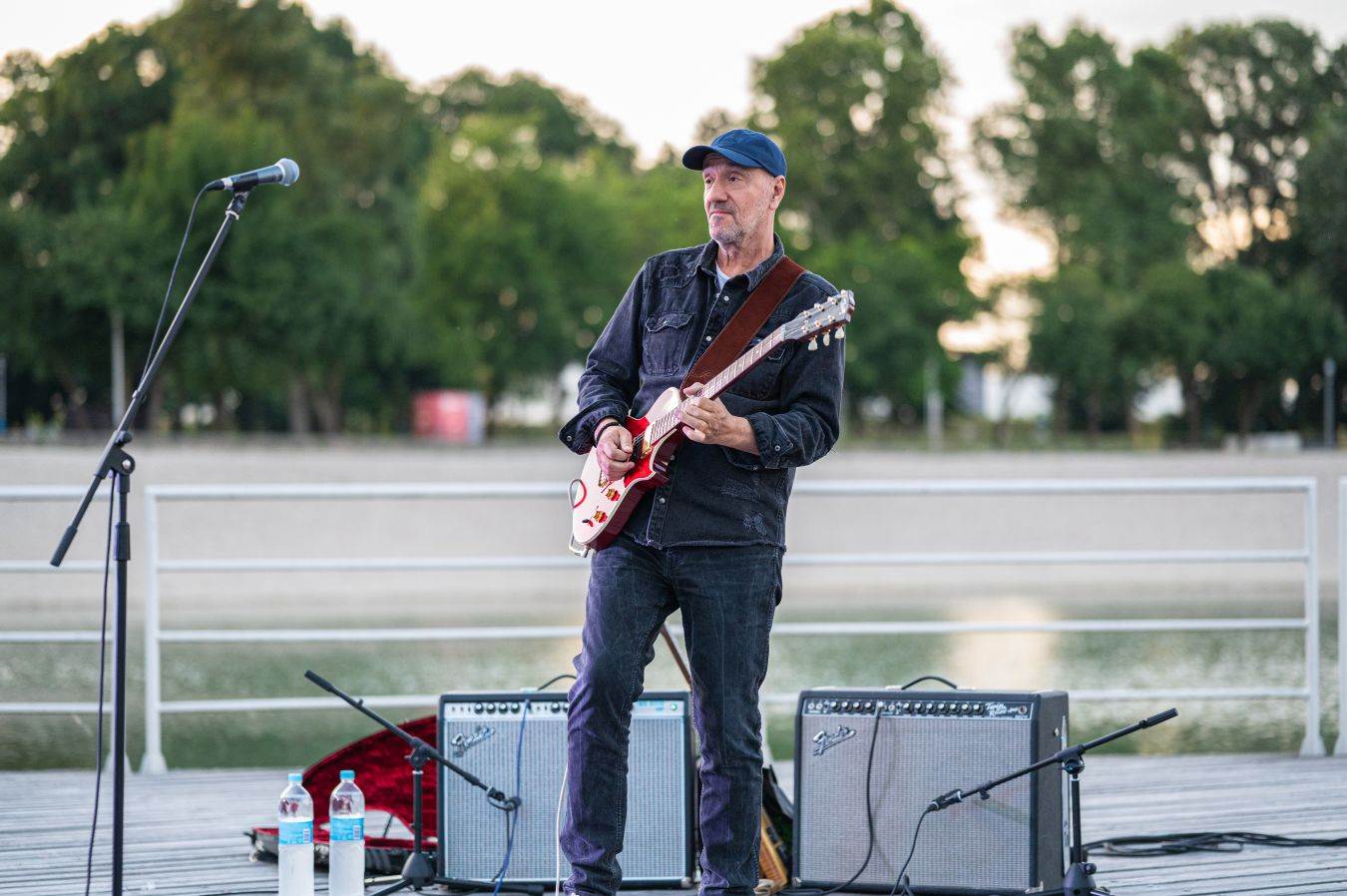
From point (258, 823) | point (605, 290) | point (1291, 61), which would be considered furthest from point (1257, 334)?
point (258, 823)

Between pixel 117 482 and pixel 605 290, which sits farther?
pixel 605 290

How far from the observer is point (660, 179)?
5019cm

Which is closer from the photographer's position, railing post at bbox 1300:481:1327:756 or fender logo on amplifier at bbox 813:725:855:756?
fender logo on amplifier at bbox 813:725:855:756

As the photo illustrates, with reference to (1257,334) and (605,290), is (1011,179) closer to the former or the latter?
(1257,334)

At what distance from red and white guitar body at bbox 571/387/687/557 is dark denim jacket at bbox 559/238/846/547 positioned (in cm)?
4

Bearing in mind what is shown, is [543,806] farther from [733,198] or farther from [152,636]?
[152,636]

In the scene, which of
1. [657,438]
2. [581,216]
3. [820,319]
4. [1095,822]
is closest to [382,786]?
[657,438]

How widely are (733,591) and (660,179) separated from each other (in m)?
47.9

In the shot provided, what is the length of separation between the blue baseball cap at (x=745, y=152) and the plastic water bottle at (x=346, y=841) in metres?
1.66

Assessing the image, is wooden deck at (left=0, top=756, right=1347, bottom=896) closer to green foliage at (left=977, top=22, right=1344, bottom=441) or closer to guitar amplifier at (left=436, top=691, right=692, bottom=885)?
guitar amplifier at (left=436, top=691, right=692, bottom=885)

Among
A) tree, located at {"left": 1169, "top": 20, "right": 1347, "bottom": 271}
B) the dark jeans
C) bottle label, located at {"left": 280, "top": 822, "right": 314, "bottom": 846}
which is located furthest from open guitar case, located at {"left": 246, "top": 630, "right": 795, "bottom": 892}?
tree, located at {"left": 1169, "top": 20, "right": 1347, "bottom": 271}

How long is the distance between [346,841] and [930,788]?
1.44 metres

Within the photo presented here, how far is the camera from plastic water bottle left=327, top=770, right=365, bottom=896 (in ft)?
11.6

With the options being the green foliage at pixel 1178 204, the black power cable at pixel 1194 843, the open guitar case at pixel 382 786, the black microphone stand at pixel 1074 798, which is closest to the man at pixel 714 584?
the black microphone stand at pixel 1074 798
